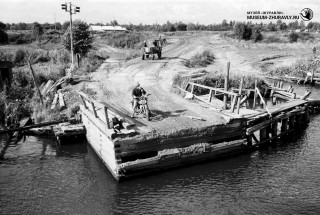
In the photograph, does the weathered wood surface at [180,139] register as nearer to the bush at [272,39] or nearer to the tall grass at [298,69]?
the tall grass at [298,69]

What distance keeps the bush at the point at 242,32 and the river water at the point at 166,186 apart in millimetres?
49710

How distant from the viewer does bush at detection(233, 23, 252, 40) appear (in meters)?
66.1

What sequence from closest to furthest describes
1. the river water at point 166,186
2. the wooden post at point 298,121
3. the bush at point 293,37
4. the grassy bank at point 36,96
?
the river water at point 166,186 < the grassy bank at point 36,96 < the wooden post at point 298,121 < the bush at point 293,37

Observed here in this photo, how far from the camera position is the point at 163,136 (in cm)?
1670

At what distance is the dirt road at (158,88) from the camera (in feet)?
60.5

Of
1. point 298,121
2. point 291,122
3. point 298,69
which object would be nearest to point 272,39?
point 298,69

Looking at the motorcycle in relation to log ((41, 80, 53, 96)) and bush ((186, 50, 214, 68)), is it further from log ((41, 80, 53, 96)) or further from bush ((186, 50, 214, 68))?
bush ((186, 50, 214, 68))

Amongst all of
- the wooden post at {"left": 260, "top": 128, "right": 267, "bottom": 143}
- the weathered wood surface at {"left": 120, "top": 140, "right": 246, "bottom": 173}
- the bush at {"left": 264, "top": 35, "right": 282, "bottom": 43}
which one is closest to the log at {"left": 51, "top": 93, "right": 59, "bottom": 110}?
the weathered wood surface at {"left": 120, "top": 140, "right": 246, "bottom": 173}

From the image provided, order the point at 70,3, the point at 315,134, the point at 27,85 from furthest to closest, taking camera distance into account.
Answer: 1. the point at 70,3
2. the point at 27,85
3. the point at 315,134

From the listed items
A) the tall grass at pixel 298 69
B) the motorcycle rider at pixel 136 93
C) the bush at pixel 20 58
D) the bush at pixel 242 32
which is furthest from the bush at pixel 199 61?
the bush at pixel 242 32

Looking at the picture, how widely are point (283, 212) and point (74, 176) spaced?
1037cm

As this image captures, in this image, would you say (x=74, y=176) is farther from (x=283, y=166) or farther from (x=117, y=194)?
(x=283, y=166)

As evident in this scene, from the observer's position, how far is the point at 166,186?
1591cm

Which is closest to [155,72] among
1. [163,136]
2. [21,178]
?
[163,136]
